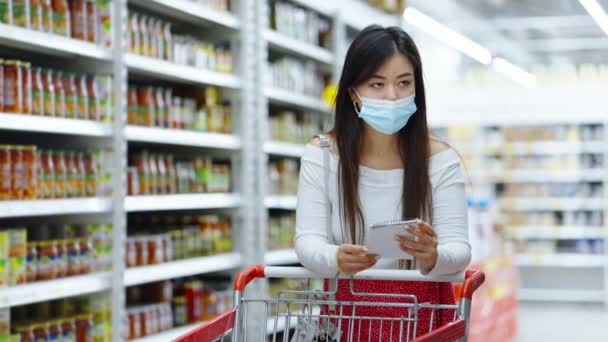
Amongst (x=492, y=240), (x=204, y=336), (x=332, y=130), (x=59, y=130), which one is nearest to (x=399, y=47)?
(x=332, y=130)

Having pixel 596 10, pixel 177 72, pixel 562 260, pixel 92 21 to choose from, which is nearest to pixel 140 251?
pixel 177 72

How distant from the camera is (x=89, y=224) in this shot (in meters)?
4.13

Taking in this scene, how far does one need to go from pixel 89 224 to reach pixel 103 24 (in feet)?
3.11

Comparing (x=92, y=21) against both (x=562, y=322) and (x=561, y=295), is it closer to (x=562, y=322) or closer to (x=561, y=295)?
(x=562, y=322)

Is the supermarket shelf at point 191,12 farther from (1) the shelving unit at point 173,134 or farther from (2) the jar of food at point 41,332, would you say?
(2) the jar of food at point 41,332

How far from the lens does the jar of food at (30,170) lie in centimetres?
366

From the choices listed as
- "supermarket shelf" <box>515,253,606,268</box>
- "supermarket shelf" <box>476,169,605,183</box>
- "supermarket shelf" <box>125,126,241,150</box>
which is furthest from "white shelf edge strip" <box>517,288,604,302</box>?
"supermarket shelf" <box>125,126,241,150</box>

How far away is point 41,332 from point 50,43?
124 centimetres

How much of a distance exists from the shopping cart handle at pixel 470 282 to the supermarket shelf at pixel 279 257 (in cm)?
341

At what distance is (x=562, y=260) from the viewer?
11.3 metres

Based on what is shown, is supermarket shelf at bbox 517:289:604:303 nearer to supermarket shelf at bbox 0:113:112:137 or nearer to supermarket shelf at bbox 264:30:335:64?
supermarket shelf at bbox 264:30:335:64

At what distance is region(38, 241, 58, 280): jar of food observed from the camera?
3.77m

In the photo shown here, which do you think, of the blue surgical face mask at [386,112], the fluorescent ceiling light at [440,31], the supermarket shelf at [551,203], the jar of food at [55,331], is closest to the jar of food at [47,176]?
the jar of food at [55,331]

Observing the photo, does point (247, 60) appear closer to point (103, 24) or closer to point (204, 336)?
point (103, 24)
